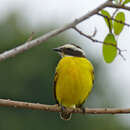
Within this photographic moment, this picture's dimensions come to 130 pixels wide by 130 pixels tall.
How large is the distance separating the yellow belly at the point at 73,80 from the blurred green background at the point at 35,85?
20.5m

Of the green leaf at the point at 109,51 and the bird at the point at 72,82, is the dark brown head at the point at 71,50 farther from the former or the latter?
the green leaf at the point at 109,51

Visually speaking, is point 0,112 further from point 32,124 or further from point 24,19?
point 24,19

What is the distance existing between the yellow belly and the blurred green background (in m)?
20.5

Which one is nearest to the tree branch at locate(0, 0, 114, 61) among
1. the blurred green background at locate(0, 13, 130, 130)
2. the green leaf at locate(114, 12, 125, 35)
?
the green leaf at locate(114, 12, 125, 35)

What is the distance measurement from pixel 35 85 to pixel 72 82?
23.0 m

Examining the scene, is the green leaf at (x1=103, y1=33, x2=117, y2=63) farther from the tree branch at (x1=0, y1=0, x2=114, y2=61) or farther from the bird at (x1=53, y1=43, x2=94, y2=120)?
the bird at (x1=53, y1=43, x2=94, y2=120)

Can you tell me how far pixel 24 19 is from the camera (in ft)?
97.0

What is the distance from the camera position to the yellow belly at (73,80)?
6.05 m

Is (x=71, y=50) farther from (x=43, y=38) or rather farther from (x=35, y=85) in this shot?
(x=35, y=85)

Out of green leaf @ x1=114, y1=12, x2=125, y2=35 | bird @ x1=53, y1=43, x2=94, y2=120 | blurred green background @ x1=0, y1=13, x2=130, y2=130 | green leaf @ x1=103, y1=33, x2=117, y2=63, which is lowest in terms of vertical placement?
blurred green background @ x1=0, y1=13, x2=130, y2=130

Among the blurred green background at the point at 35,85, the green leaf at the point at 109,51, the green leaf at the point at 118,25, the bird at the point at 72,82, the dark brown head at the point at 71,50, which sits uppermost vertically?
the green leaf at the point at 118,25

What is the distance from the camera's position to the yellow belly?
605cm

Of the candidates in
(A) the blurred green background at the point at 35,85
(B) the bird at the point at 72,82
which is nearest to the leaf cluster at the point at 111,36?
(B) the bird at the point at 72,82

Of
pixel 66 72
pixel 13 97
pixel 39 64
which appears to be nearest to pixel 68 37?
pixel 39 64
